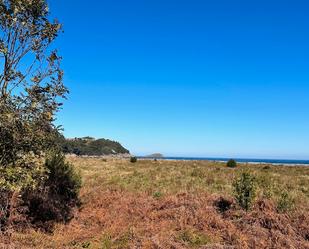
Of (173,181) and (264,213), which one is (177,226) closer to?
(264,213)

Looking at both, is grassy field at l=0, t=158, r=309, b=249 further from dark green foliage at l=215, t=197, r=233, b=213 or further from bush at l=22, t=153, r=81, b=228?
bush at l=22, t=153, r=81, b=228

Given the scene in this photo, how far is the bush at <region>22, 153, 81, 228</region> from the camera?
1577 cm

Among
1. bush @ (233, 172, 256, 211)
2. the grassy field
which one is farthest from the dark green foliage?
bush @ (233, 172, 256, 211)

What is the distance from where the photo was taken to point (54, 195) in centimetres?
1752

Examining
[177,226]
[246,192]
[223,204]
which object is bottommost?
[177,226]

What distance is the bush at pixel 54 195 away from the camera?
15773mm

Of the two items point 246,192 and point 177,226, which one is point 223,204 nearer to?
point 246,192

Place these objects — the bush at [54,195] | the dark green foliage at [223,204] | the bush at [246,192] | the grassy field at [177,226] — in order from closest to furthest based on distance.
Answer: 1. the grassy field at [177,226]
2. the bush at [246,192]
3. the dark green foliage at [223,204]
4. the bush at [54,195]

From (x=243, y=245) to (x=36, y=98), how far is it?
8141mm

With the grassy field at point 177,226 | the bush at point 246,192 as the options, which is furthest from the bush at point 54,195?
the bush at point 246,192

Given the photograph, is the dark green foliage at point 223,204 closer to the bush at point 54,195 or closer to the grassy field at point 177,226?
the grassy field at point 177,226

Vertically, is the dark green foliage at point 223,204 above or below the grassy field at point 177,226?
above

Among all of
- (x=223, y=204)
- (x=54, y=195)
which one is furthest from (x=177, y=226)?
(x=54, y=195)

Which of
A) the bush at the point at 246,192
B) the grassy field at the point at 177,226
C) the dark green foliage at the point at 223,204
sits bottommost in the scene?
the grassy field at the point at 177,226
